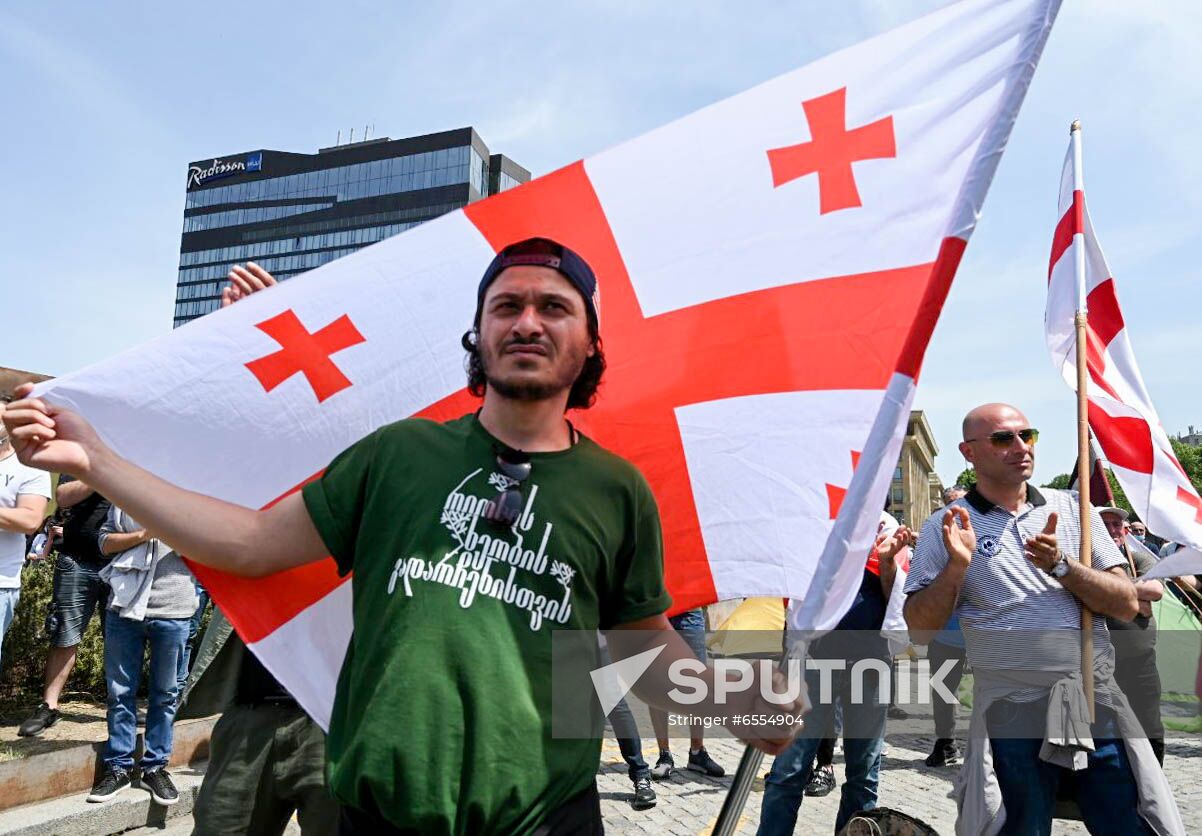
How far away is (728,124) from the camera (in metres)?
2.50

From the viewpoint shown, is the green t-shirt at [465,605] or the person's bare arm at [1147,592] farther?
the person's bare arm at [1147,592]

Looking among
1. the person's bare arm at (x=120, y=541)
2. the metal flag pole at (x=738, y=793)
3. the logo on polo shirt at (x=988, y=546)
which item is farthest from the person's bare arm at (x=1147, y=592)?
the person's bare arm at (x=120, y=541)

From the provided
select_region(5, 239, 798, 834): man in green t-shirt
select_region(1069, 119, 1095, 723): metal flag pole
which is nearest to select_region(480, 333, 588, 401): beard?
select_region(5, 239, 798, 834): man in green t-shirt

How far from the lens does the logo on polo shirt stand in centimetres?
344

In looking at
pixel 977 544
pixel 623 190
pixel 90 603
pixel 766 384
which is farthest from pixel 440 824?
pixel 90 603

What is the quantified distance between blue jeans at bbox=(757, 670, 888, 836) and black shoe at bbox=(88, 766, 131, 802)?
3385 millimetres

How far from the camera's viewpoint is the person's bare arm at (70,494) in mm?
5301

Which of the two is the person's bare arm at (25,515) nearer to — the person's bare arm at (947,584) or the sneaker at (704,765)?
the person's bare arm at (947,584)

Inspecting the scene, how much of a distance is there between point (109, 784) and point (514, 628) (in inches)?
168

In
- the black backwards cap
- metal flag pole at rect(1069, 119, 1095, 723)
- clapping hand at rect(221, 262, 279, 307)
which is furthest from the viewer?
metal flag pole at rect(1069, 119, 1095, 723)

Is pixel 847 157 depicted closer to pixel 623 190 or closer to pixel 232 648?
pixel 623 190

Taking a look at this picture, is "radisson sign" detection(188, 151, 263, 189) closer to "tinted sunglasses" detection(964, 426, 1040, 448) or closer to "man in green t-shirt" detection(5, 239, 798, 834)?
"tinted sunglasses" detection(964, 426, 1040, 448)

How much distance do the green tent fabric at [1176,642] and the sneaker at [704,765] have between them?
303cm

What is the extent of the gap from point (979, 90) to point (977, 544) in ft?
6.03
